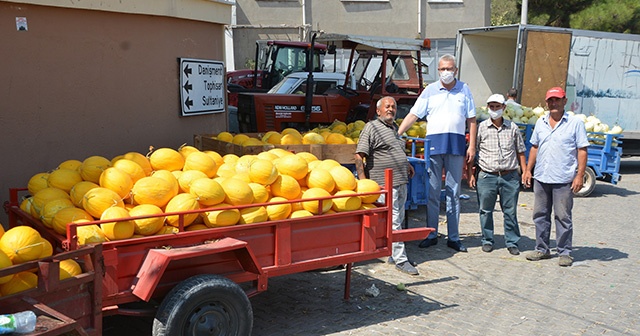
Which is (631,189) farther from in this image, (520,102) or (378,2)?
(378,2)

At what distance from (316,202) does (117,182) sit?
153 cm

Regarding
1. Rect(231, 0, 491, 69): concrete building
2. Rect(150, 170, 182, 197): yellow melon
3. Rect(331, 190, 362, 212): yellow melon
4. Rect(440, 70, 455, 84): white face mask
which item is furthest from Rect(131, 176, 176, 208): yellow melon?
Rect(231, 0, 491, 69): concrete building

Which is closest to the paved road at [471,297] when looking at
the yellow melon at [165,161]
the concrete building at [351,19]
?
the yellow melon at [165,161]

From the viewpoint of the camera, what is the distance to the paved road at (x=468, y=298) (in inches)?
217

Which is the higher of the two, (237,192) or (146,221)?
(237,192)

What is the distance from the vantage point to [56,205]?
4.55 meters

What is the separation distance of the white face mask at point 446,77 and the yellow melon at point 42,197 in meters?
4.63

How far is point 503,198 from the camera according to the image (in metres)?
7.89

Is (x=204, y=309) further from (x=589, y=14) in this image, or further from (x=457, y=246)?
(x=589, y=14)

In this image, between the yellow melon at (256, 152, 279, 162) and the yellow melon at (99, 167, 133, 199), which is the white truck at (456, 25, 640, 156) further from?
the yellow melon at (99, 167, 133, 199)

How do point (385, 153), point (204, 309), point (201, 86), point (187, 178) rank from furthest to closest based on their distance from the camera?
point (201, 86) < point (385, 153) < point (187, 178) < point (204, 309)

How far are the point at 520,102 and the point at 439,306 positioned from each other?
8528 millimetres

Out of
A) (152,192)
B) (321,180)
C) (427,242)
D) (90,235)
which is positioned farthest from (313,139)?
(90,235)

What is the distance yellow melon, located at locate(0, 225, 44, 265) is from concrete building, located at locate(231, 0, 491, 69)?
86.3 ft
